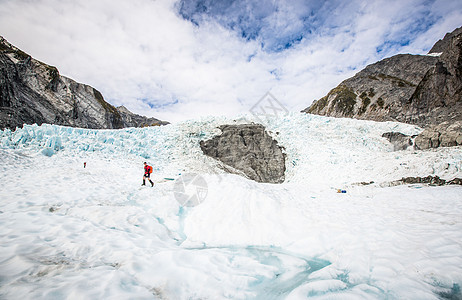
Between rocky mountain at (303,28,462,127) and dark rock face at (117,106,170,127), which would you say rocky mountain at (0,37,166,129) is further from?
rocky mountain at (303,28,462,127)

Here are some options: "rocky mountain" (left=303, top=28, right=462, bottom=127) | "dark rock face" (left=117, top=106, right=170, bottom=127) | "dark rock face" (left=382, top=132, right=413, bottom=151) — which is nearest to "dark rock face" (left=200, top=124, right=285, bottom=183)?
"dark rock face" (left=382, top=132, right=413, bottom=151)

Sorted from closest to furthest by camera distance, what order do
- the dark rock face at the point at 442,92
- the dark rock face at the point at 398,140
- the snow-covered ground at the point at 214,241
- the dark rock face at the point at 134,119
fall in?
the snow-covered ground at the point at 214,241
the dark rock face at the point at 398,140
the dark rock face at the point at 442,92
the dark rock face at the point at 134,119

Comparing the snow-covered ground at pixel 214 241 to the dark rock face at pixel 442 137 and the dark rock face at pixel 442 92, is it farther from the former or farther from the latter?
the dark rock face at pixel 442 92

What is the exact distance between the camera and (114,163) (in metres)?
14.2

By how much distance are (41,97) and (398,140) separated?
46.4 m

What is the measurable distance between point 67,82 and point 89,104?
4.45 metres

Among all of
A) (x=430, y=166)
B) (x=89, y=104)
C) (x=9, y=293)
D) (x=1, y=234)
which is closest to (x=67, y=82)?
(x=89, y=104)

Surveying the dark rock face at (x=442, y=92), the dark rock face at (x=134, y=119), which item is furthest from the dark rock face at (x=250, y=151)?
the dark rock face at (x=134, y=119)

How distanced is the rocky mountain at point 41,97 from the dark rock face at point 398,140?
37.5m

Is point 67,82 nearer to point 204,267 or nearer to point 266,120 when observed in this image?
point 266,120

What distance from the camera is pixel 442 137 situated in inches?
619

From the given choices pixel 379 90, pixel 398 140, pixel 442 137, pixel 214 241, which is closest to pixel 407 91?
pixel 379 90

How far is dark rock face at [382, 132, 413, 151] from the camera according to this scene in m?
20.7

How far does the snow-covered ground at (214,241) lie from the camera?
272cm
